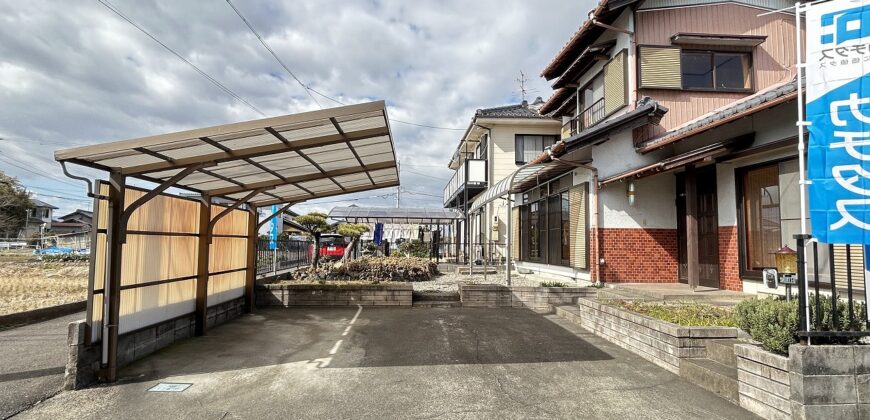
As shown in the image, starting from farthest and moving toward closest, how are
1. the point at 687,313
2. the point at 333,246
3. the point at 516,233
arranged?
the point at 333,246 → the point at 516,233 → the point at 687,313

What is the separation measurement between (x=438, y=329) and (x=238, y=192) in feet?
13.3

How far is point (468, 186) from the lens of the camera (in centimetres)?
1902

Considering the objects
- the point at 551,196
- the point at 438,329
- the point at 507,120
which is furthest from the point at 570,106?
the point at 438,329

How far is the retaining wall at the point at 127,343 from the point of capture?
4.01 m

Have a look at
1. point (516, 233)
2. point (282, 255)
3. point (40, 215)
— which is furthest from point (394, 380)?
point (40, 215)

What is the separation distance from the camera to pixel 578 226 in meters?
10.3

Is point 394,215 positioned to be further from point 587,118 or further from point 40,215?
point 40,215

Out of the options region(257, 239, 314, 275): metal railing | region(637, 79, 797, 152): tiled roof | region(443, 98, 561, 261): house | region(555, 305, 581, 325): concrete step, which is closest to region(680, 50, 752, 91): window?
region(637, 79, 797, 152): tiled roof

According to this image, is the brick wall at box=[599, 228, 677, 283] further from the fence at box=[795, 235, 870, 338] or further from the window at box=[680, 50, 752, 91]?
the fence at box=[795, 235, 870, 338]

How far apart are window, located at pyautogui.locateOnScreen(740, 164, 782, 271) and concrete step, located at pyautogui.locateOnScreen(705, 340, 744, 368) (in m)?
3.32

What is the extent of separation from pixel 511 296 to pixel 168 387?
6.45m

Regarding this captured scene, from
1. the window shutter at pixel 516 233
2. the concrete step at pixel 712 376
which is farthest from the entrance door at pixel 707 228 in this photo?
the window shutter at pixel 516 233

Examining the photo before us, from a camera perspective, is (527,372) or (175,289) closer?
(527,372)

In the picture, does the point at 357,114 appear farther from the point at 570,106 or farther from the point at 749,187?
the point at 570,106
